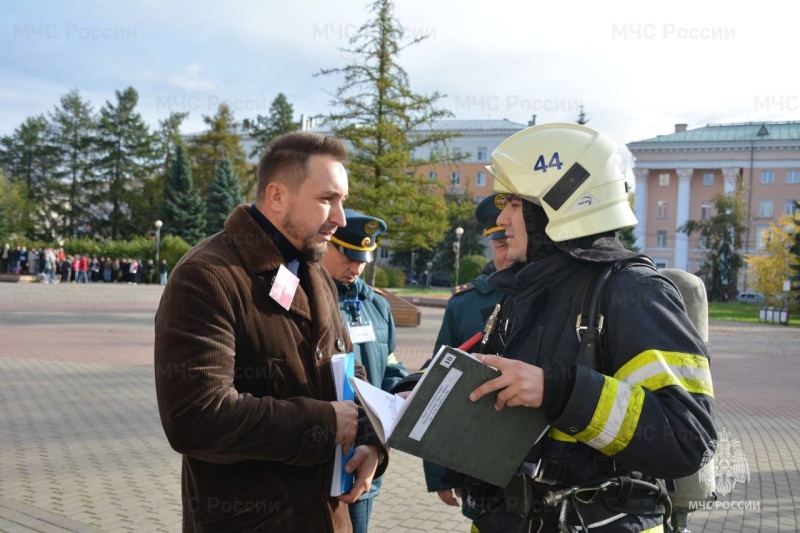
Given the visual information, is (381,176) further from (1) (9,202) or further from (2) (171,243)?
(1) (9,202)

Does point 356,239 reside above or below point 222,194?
below

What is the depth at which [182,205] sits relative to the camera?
53.7 m

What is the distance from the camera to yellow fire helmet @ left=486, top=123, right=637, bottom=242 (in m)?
2.14

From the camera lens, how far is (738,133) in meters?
74.1

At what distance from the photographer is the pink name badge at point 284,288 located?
7.68 ft

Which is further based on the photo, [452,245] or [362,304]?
[452,245]

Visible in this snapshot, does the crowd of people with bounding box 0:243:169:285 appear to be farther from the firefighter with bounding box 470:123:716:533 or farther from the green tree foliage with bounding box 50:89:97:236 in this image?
the firefighter with bounding box 470:123:716:533

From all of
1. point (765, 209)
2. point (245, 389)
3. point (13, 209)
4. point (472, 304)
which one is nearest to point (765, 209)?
point (765, 209)

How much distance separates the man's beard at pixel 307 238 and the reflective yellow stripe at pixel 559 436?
3.61 ft

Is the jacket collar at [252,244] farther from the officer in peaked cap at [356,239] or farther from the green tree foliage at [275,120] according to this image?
the green tree foliage at [275,120]

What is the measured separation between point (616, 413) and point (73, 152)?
68.0 metres

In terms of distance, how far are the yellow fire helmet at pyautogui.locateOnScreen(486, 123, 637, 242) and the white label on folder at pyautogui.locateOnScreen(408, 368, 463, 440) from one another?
58cm

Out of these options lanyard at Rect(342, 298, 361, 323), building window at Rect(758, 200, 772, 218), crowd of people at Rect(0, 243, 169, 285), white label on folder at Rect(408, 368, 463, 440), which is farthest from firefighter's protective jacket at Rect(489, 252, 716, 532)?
building window at Rect(758, 200, 772, 218)

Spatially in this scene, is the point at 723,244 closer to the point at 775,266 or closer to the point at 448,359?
the point at 775,266
